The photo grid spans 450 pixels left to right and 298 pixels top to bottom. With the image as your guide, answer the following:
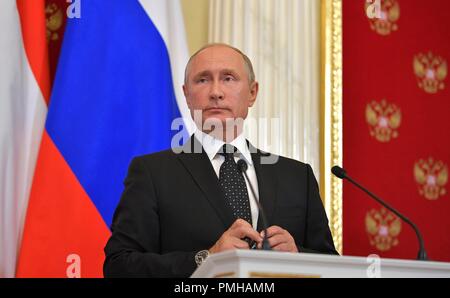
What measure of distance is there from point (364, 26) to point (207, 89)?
1733 mm

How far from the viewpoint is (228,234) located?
223cm

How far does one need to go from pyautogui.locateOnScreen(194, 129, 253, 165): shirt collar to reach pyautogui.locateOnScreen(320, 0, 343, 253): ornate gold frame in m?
1.21

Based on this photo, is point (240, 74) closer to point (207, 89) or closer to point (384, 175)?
point (207, 89)

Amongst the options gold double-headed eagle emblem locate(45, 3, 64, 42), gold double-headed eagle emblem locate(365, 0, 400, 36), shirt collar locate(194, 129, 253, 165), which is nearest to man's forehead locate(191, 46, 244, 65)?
shirt collar locate(194, 129, 253, 165)

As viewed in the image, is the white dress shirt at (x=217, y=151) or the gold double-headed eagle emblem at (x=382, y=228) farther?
the gold double-headed eagle emblem at (x=382, y=228)

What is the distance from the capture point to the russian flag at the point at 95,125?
3201 millimetres

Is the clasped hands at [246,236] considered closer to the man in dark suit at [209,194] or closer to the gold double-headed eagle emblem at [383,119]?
the man in dark suit at [209,194]

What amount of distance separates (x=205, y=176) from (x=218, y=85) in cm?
32

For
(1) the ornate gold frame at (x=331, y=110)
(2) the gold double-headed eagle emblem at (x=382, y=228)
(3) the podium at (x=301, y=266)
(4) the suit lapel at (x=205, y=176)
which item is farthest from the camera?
(2) the gold double-headed eagle emblem at (x=382, y=228)

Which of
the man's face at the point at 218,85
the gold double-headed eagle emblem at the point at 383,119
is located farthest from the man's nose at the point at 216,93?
the gold double-headed eagle emblem at the point at 383,119

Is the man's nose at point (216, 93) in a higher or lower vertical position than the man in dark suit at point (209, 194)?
higher

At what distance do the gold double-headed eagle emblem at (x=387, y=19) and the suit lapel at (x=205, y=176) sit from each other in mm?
1855
